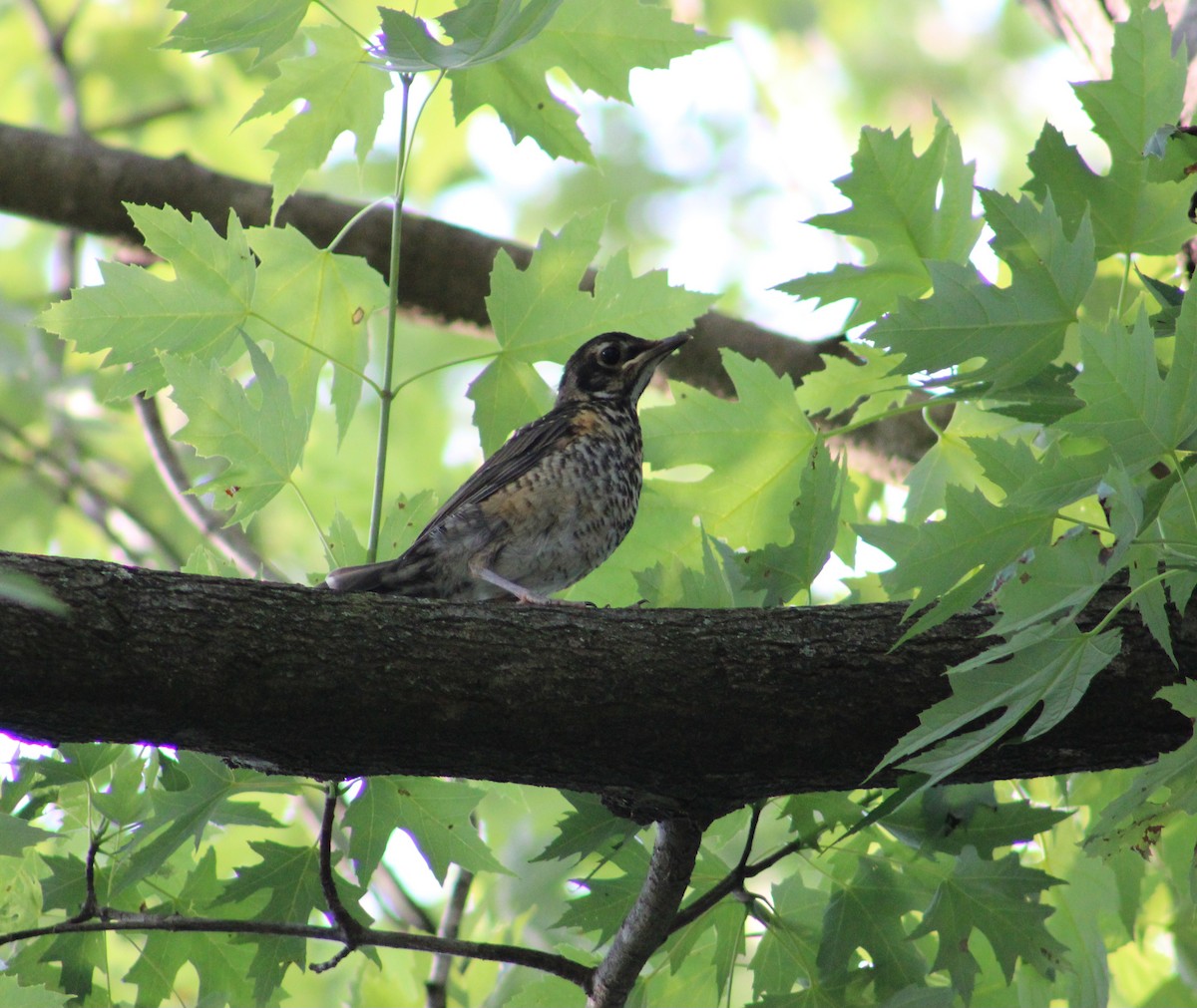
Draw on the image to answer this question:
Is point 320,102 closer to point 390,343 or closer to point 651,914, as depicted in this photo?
point 390,343

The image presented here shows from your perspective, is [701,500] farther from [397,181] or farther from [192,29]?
[192,29]

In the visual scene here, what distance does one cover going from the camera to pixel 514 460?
15.1 ft

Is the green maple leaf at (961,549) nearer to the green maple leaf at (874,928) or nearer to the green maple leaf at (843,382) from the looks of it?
the green maple leaf at (874,928)

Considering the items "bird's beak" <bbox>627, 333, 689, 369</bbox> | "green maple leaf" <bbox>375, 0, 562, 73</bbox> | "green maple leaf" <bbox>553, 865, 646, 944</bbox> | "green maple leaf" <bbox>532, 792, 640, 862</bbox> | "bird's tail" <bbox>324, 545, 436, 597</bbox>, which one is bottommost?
"green maple leaf" <bbox>553, 865, 646, 944</bbox>

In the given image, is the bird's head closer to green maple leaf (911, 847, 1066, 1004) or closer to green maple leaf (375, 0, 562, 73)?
green maple leaf (911, 847, 1066, 1004)

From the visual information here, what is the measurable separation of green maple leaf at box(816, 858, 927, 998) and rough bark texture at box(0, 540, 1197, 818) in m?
0.44

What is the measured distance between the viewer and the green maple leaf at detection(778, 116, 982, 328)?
3.25 m

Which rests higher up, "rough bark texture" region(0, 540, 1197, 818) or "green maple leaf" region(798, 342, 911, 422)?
"green maple leaf" region(798, 342, 911, 422)

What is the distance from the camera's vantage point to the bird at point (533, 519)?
4.26m

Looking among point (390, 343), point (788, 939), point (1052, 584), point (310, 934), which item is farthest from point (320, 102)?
point (788, 939)

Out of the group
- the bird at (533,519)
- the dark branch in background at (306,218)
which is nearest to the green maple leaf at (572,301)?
the bird at (533,519)

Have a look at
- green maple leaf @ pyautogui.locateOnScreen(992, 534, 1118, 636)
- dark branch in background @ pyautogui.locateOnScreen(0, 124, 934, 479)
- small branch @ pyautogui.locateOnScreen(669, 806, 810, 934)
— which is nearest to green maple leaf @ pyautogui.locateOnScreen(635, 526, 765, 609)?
small branch @ pyautogui.locateOnScreen(669, 806, 810, 934)

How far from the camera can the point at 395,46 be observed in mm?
2246

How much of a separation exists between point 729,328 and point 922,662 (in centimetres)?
291
